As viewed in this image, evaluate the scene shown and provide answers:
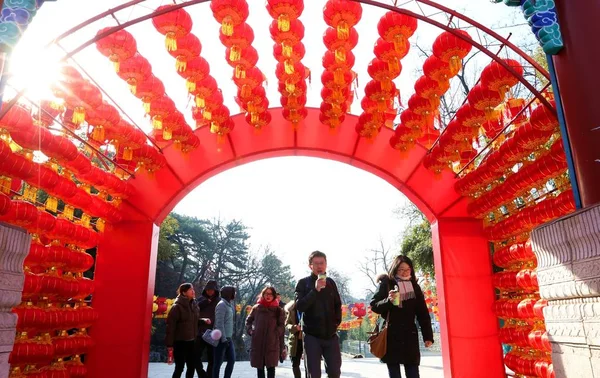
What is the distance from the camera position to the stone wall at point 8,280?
264 centimetres

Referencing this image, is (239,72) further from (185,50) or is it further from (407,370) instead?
(407,370)

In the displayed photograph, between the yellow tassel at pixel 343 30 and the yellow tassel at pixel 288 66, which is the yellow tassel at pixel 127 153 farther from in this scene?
the yellow tassel at pixel 343 30

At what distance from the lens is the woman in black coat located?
12.3 feet

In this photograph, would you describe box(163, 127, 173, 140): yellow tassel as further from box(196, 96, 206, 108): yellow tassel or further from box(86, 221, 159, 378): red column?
box(86, 221, 159, 378): red column

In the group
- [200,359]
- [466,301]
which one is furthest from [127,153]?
[466,301]

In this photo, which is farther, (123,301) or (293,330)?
(123,301)

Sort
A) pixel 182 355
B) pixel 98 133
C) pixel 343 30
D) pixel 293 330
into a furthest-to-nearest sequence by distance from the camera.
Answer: pixel 293 330 → pixel 182 355 → pixel 98 133 → pixel 343 30

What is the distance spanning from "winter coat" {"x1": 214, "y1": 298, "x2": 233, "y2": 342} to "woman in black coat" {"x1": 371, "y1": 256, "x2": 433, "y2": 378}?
2797 mm

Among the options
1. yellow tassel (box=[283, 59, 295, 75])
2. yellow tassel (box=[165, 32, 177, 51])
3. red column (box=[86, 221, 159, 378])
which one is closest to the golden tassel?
yellow tassel (box=[165, 32, 177, 51])

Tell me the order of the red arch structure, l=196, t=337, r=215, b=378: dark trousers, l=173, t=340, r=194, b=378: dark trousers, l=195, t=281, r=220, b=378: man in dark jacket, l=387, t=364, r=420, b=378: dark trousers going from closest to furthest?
1. l=387, t=364, r=420, b=378: dark trousers
2. l=173, t=340, r=194, b=378: dark trousers
3. l=196, t=337, r=215, b=378: dark trousers
4. l=195, t=281, r=220, b=378: man in dark jacket
5. the red arch structure

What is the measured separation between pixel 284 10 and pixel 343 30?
70 cm

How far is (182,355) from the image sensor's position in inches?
227

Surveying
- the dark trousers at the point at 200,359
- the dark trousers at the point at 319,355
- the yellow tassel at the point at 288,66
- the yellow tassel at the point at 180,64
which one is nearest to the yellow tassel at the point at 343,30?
the yellow tassel at the point at 288,66

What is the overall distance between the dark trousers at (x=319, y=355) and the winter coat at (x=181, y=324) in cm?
227
